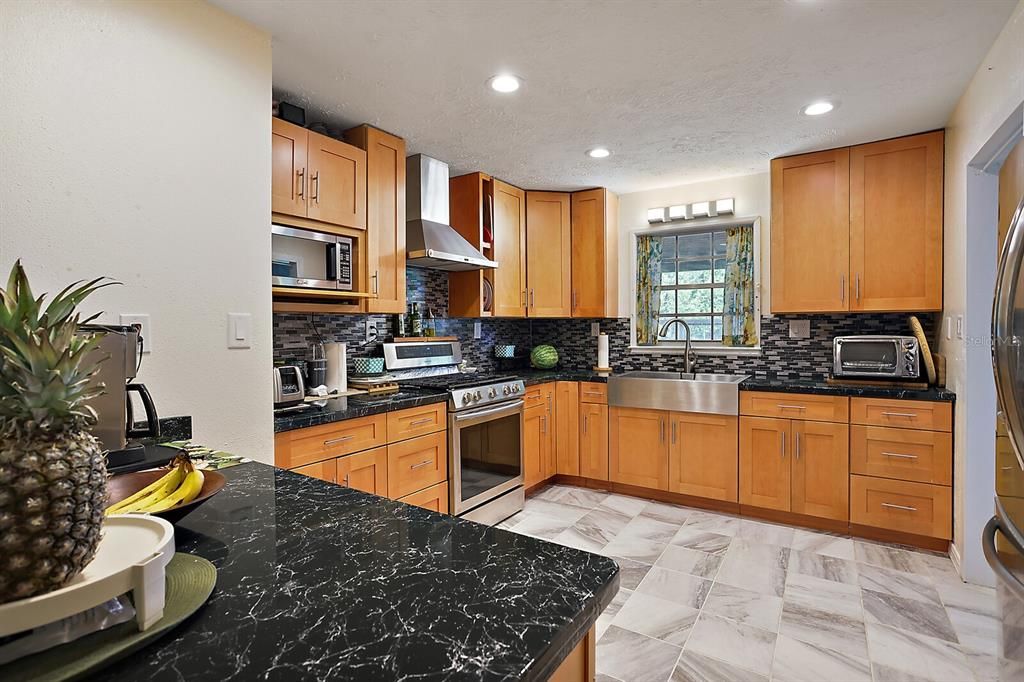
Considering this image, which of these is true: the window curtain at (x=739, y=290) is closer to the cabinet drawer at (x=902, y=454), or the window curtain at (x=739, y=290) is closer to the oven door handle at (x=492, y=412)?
the cabinet drawer at (x=902, y=454)

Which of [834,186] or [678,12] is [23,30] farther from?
[834,186]

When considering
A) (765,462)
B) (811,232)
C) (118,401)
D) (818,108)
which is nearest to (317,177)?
(118,401)

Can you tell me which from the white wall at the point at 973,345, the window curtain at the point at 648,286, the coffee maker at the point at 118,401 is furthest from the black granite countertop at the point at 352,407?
the white wall at the point at 973,345

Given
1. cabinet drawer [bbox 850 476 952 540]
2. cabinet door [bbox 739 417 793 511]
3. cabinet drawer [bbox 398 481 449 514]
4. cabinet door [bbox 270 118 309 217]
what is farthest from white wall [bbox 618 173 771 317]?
cabinet door [bbox 270 118 309 217]

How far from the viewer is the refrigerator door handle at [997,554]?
1.31m

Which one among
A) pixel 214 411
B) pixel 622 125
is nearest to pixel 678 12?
pixel 622 125

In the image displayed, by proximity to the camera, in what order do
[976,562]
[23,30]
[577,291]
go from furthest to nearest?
[577,291]
[976,562]
[23,30]

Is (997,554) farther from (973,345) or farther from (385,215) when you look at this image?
(385,215)

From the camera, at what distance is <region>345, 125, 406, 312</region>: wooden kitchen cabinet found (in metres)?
2.87

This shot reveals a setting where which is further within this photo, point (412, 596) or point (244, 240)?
point (244, 240)

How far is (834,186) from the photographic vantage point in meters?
3.29

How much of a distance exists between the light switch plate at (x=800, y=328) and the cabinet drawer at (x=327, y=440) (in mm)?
2918

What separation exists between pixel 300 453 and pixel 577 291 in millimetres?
2713

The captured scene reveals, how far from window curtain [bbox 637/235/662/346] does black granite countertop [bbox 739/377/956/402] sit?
1.05m
